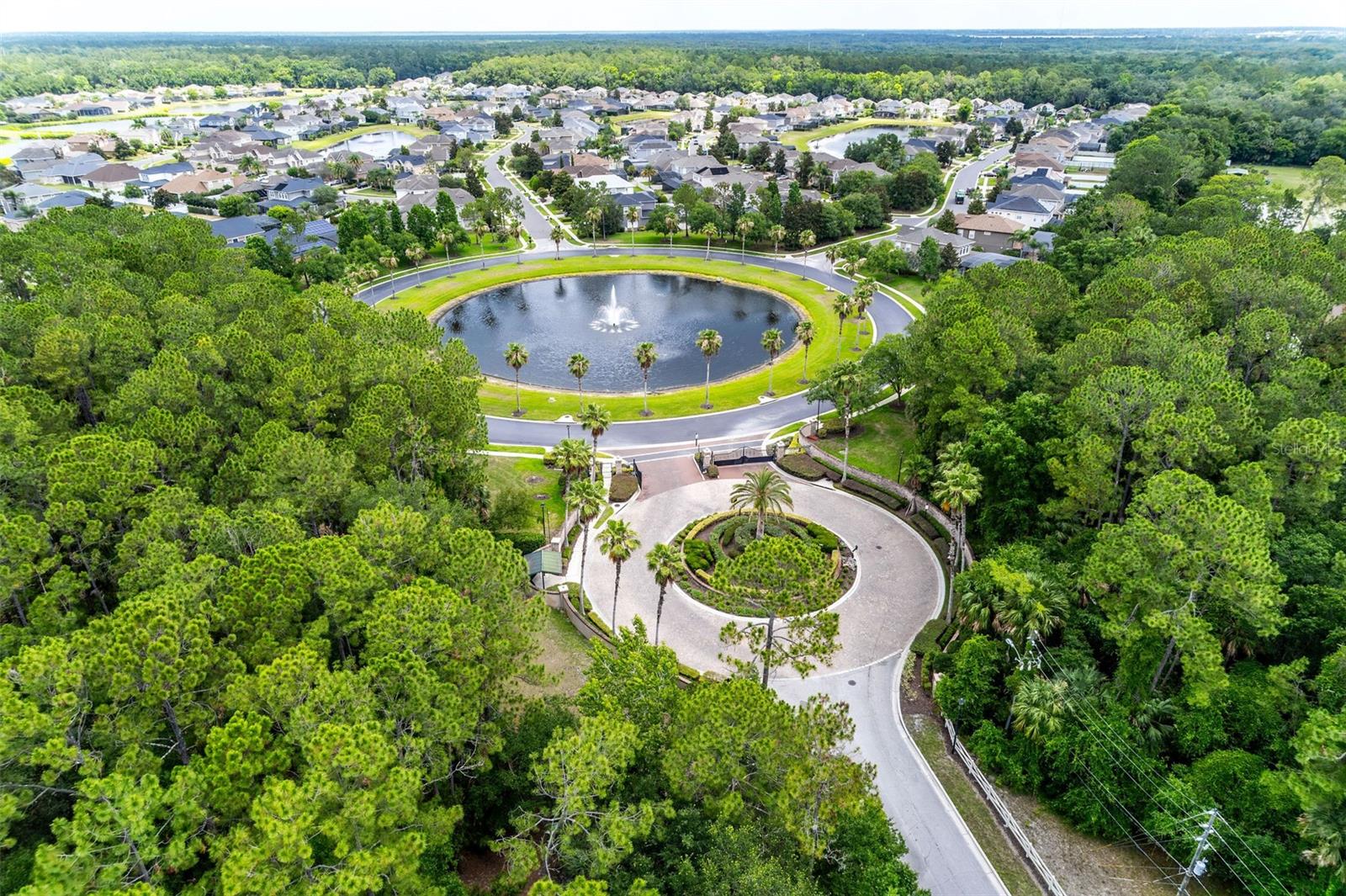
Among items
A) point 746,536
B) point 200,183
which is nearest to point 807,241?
point 746,536

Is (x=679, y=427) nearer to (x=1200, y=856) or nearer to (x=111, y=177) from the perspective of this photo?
(x=1200, y=856)

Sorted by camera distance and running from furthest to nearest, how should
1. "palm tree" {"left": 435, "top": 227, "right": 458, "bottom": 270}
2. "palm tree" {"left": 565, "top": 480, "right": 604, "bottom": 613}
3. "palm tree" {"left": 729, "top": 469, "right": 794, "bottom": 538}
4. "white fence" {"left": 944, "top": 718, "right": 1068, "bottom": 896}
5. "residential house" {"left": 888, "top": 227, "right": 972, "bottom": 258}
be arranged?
"palm tree" {"left": 435, "top": 227, "right": 458, "bottom": 270} < "residential house" {"left": 888, "top": 227, "right": 972, "bottom": 258} < "palm tree" {"left": 729, "top": 469, "right": 794, "bottom": 538} < "palm tree" {"left": 565, "top": 480, "right": 604, "bottom": 613} < "white fence" {"left": 944, "top": 718, "right": 1068, "bottom": 896}

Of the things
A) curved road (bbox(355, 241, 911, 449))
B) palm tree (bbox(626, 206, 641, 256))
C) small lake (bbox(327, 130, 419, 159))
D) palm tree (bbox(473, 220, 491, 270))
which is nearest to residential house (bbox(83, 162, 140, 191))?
small lake (bbox(327, 130, 419, 159))

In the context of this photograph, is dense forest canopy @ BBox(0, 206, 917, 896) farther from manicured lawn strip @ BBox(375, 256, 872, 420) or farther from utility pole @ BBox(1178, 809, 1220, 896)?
manicured lawn strip @ BBox(375, 256, 872, 420)

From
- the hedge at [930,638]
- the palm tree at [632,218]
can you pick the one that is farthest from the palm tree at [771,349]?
the palm tree at [632,218]

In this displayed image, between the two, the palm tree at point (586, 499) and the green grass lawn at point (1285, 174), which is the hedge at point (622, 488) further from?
the green grass lawn at point (1285, 174)
